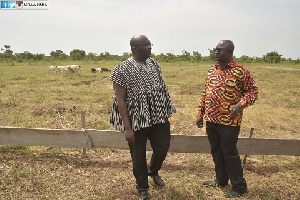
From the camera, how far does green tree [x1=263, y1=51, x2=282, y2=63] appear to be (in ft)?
108

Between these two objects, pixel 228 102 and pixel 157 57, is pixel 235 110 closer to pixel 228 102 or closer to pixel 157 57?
pixel 228 102

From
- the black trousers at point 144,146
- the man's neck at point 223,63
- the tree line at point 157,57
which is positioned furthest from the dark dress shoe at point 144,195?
the tree line at point 157,57

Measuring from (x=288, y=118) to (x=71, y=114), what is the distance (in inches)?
227

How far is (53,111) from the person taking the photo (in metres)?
6.82

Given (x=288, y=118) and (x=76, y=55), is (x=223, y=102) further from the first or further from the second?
(x=76, y=55)

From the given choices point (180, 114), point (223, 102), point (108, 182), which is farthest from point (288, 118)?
point (108, 182)

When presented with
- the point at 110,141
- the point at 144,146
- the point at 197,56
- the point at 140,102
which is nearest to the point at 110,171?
the point at 110,141

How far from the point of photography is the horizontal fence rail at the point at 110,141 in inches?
146

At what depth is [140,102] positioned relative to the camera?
266cm

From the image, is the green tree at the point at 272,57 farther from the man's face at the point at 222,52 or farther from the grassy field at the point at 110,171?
the man's face at the point at 222,52

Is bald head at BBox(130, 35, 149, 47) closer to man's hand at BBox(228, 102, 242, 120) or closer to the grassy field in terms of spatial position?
man's hand at BBox(228, 102, 242, 120)

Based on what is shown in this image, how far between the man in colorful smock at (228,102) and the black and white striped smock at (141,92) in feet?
1.98

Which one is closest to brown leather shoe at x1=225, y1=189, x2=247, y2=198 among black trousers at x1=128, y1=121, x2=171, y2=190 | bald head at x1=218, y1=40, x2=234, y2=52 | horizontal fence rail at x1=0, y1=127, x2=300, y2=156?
horizontal fence rail at x1=0, y1=127, x2=300, y2=156

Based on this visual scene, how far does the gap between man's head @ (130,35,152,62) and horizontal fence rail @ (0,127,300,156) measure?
1.48 meters
